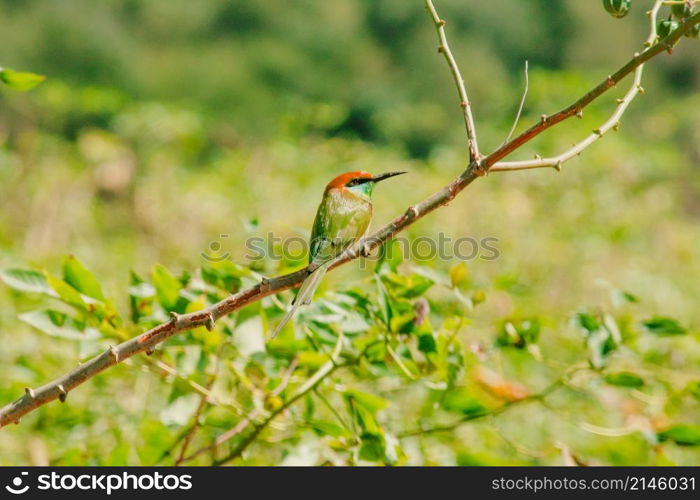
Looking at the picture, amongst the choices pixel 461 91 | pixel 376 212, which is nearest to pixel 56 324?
pixel 461 91

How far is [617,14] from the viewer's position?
0.98m

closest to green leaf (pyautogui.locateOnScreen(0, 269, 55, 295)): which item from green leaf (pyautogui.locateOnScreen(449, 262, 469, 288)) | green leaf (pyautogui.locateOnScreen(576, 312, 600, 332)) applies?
green leaf (pyautogui.locateOnScreen(449, 262, 469, 288))

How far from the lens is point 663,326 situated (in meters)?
1.31

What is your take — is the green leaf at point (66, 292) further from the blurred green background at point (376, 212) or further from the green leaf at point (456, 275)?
the green leaf at point (456, 275)

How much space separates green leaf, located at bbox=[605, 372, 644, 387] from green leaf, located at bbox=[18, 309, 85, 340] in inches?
31.3

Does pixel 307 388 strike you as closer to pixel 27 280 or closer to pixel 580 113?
pixel 27 280

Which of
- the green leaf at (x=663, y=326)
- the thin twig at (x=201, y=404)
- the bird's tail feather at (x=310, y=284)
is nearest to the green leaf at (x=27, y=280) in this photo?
the thin twig at (x=201, y=404)

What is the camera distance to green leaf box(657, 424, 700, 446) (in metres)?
1.23

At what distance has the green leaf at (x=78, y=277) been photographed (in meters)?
1.17

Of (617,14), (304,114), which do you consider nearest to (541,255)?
(304,114)

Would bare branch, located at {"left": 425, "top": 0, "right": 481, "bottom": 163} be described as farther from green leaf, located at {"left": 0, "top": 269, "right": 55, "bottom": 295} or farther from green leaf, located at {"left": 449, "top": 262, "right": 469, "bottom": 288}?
green leaf, located at {"left": 0, "top": 269, "right": 55, "bottom": 295}

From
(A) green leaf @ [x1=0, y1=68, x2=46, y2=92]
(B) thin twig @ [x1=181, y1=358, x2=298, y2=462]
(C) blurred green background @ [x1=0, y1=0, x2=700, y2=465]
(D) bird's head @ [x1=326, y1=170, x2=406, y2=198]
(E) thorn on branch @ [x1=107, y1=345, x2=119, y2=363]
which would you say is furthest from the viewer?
(C) blurred green background @ [x1=0, y1=0, x2=700, y2=465]

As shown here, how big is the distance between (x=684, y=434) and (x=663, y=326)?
0.56ft

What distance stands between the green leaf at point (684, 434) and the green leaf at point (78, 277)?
2.89ft
